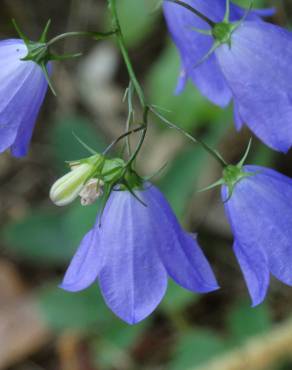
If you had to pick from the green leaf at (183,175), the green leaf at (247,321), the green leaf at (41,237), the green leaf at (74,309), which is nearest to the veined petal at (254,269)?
the green leaf at (183,175)

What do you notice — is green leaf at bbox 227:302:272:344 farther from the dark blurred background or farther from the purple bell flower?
the purple bell flower

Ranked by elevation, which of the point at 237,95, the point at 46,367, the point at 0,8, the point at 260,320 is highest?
the point at 237,95

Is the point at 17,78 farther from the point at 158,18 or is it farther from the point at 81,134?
the point at 158,18

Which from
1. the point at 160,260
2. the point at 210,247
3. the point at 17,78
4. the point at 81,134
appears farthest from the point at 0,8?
the point at 160,260

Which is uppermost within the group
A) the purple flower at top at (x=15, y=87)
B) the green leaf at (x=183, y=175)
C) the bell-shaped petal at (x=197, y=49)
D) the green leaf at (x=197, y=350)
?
the purple flower at top at (x=15, y=87)

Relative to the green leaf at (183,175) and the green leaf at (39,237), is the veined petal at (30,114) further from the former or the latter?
the green leaf at (39,237)

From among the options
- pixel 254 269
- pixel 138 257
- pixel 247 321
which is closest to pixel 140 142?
pixel 138 257
